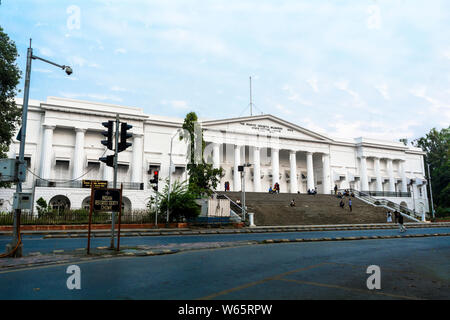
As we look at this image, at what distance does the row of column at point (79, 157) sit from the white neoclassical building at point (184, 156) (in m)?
0.11

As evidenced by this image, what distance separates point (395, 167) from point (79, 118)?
2117 inches

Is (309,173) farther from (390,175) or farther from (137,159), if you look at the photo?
(137,159)

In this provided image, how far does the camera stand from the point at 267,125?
49.8m

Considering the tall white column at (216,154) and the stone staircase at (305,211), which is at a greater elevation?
the tall white column at (216,154)

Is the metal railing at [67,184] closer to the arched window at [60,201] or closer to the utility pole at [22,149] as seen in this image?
the arched window at [60,201]

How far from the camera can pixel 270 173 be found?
5297 cm

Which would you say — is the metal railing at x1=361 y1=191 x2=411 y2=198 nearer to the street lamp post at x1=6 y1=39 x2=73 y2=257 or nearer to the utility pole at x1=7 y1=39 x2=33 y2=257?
the street lamp post at x1=6 y1=39 x2=73 y2=257

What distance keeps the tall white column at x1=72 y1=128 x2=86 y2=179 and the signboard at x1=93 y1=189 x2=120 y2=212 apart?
3067 centimetres

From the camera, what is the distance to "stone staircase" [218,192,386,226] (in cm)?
3149

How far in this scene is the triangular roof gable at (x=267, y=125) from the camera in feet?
153

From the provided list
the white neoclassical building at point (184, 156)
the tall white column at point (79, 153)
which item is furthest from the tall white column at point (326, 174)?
the tall white column at point (79, 153)

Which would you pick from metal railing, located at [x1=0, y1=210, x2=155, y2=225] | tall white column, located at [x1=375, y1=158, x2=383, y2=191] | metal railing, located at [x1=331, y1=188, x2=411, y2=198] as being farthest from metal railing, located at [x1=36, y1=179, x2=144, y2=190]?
tall white column, located at [x1=375, y1=158, x2=383, y2=191]

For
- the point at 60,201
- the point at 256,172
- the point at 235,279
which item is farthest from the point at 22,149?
the point at 256,172
